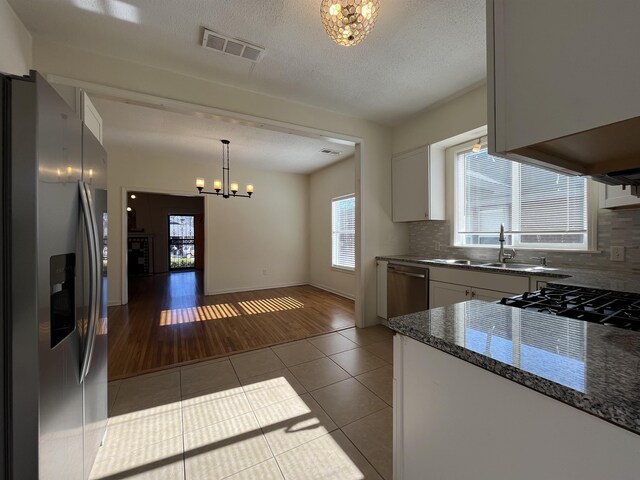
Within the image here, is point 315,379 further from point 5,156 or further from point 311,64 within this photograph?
point 311,64

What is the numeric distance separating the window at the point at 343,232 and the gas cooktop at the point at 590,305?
401cm

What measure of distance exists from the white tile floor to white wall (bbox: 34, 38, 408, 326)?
1389 mm

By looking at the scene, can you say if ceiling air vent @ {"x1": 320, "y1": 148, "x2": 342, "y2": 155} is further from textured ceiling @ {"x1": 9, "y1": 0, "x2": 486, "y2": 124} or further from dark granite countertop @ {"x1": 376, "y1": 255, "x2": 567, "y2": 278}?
dark granite countertop @ {"x1": 376, "y1": 255, "x2": 567, "y2": 278}

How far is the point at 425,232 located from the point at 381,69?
2111 millimetres

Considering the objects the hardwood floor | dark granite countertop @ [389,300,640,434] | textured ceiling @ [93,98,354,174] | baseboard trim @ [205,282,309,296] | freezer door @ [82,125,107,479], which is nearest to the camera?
dark granite countertop @ [389,300,640,434]

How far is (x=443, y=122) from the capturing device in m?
3.20

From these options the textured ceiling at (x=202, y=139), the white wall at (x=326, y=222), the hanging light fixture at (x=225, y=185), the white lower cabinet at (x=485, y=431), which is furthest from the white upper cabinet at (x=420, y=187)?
the white lower cabinet at (x=485, y=431)

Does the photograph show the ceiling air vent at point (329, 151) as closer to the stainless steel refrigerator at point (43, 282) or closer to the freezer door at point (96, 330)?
the freezer door at point (96, 330)

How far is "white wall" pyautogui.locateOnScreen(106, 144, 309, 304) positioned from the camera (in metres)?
4.85

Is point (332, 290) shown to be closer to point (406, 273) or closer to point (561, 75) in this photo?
point (406, 273)

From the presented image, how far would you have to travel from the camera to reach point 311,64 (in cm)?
250

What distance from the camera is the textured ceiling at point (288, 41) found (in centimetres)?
188

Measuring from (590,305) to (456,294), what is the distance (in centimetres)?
157

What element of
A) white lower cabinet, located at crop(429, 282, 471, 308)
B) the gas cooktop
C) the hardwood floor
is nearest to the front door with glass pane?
the hardwood floor
